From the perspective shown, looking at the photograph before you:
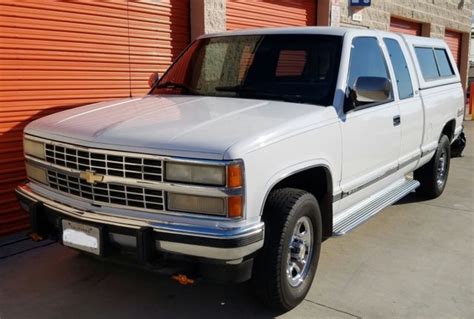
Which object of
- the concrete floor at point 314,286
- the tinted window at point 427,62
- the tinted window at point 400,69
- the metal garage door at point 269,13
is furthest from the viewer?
the metal garage door at point 269,13

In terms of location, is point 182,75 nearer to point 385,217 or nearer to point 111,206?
point 111,206

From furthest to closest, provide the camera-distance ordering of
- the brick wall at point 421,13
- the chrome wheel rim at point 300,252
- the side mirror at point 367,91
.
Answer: the brick wall at point 421,13
the side mirror at point 367,91
the chrome wheel rim at point 300,252

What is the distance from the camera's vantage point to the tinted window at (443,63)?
6479 mm

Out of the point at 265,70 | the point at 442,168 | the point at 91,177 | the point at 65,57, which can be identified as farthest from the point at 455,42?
the point at 91,177

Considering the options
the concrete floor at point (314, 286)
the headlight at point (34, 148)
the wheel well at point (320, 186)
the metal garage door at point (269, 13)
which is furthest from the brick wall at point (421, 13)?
the headlight at point (34, 148)

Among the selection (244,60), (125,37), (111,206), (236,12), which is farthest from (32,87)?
(236,12)

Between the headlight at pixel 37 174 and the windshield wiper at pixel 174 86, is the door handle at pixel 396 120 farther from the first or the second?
the headlight at pixel 37 174

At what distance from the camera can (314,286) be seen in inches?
158

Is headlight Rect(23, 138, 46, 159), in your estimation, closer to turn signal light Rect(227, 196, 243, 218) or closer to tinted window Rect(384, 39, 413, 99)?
turn signal light Rect(227, 196, 243, 218)

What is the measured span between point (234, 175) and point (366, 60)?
7.32ft

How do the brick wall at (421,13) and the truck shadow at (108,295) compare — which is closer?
the truck shadow at (108,295)

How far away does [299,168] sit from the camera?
132 inches

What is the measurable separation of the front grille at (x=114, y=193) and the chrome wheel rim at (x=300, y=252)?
38.3 inches

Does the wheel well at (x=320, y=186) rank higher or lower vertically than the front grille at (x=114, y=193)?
lower
